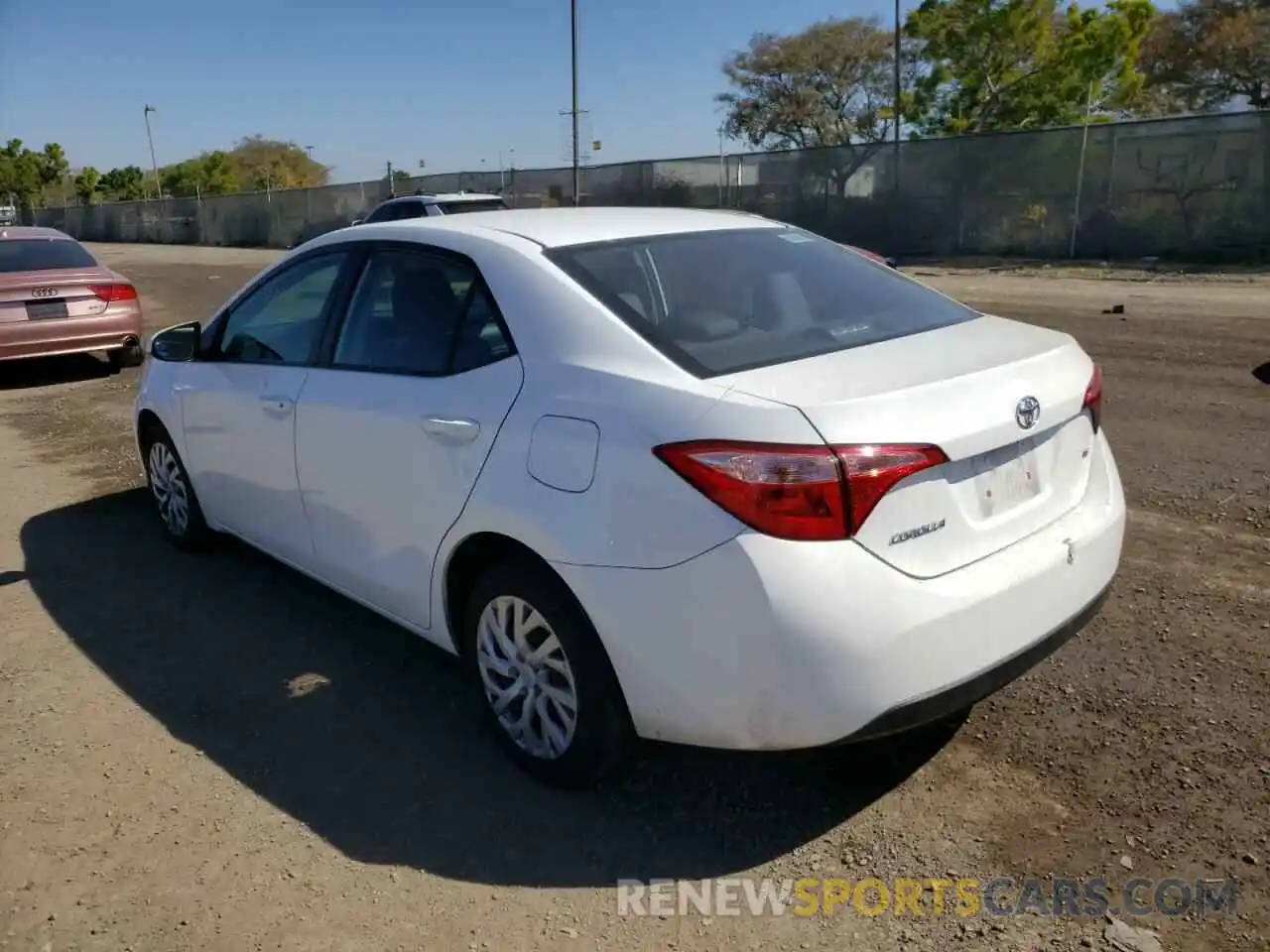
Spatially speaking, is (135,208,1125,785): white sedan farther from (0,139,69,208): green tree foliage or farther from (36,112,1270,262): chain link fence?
(0,139,69,208): green tree foliage

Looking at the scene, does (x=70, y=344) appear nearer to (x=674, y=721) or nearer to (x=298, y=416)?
(x=298, y=416)

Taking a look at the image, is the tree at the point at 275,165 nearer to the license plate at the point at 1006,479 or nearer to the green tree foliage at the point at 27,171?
the green tree foliage at the point at 27,171

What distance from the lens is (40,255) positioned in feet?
36.7

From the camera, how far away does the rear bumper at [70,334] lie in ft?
34.0

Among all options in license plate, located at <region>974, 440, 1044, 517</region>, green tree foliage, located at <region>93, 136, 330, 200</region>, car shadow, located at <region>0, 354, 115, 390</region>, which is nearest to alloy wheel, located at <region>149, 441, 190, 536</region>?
license plate, located at <region>974, 440, 1044, 517</region>

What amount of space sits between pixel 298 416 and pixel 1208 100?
50.3 meters

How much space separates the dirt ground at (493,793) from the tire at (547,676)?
0.14 metres

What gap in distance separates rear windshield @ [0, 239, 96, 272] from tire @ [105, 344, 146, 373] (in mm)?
931

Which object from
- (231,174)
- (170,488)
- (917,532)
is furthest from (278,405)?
(231,174)

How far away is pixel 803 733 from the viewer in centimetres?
262

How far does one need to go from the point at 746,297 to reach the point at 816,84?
52.9 meters

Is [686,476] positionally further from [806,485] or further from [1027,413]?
[1027,413]

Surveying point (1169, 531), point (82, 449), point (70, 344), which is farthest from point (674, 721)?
point (70, 344)

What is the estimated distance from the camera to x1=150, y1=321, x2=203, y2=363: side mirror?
493cm
